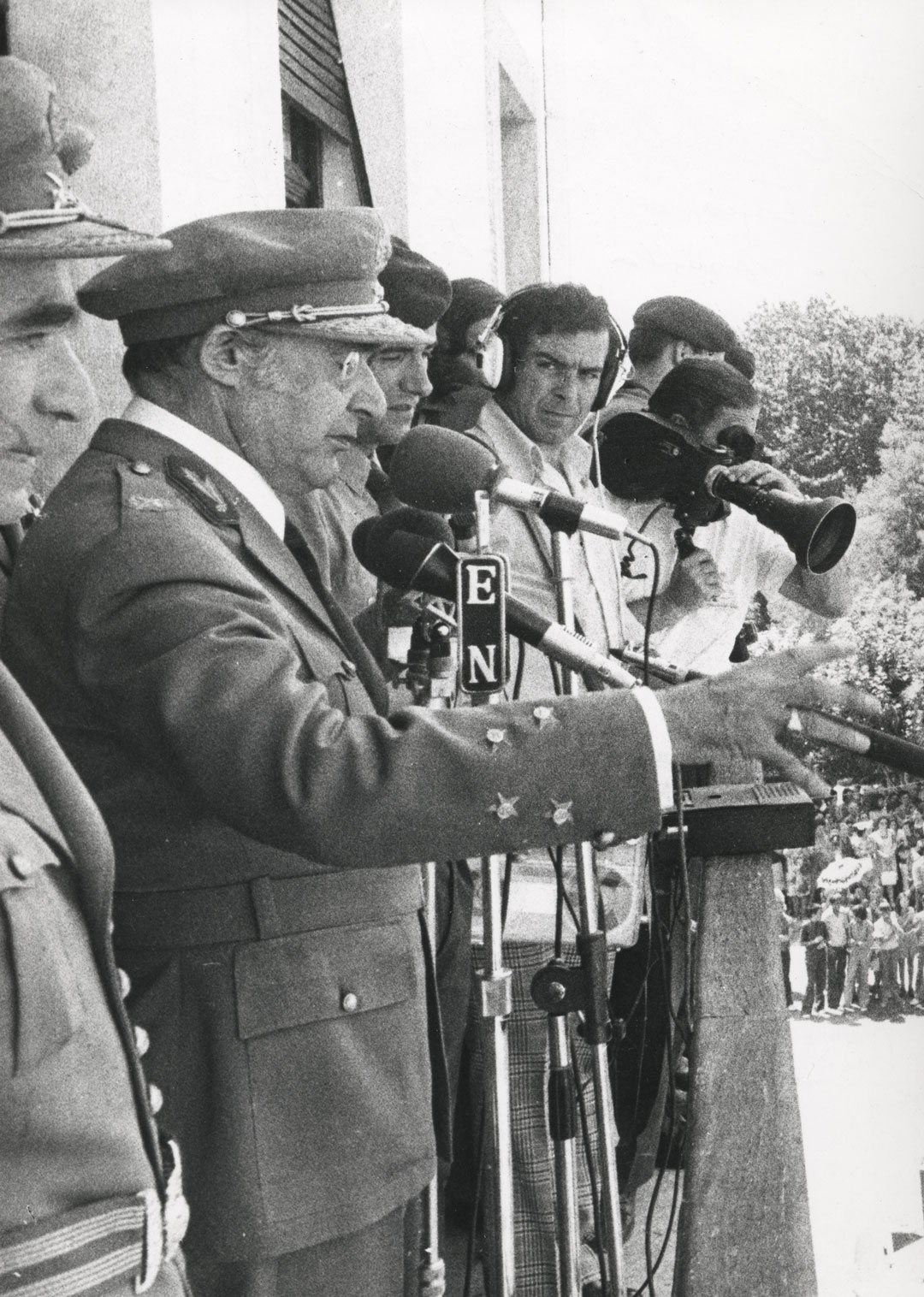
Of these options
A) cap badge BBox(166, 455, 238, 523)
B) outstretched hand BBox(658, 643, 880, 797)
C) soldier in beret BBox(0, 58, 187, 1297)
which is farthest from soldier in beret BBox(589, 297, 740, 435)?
soldier in beret BBox(0, 58, 187, 1297)

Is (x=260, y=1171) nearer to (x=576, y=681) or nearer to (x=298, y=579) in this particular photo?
(x=298, y=579)

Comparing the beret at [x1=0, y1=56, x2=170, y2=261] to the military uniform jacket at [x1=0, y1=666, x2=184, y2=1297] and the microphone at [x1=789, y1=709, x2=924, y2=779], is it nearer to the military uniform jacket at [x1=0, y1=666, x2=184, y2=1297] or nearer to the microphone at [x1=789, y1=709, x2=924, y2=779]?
the military uniform jacket at [x1=0, y1=666, x2=184, y2=1297]

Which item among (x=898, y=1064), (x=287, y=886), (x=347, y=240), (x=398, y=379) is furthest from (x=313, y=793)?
(x=898, y=1064)

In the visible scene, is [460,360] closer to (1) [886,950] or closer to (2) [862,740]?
(2) [862,740]

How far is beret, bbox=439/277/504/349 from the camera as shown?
155 inches

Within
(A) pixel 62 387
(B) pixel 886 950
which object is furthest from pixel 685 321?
(A) pixel 62 387

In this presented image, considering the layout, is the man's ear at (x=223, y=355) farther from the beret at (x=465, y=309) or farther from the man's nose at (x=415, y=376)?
the beret at (x=465, y=309)

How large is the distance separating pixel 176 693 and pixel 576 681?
3.76 ft

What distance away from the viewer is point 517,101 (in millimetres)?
7488

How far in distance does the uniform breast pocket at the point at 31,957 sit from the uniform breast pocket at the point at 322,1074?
56 cm

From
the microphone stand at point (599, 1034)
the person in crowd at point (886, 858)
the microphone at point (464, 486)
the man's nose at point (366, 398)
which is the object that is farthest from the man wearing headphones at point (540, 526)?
the person in crowd at point (886, 858)

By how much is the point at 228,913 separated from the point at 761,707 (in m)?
0.65

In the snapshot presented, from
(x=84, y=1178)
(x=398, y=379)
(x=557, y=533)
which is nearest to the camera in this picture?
(x=84, y=1178)

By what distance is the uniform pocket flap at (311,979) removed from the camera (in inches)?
70.6
